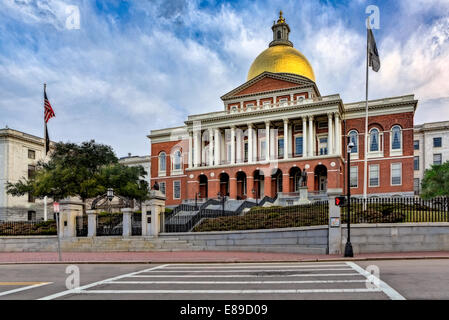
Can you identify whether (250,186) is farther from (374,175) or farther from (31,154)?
(31,154)

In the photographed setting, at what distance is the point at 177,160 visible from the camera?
6588 cm

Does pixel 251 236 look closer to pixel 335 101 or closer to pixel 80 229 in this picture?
pixel 80 229

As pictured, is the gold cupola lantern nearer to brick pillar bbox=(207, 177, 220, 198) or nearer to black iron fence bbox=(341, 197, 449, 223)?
brick pillar bbox=(207, 177, 220, 198)

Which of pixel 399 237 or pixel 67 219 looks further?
pixel 67 219

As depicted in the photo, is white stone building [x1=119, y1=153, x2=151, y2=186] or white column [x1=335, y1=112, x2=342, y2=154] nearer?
white column [x1=335, y1=112, x2=342, y2=154]

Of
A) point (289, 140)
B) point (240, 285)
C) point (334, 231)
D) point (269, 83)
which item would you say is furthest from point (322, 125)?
point (240, 285)

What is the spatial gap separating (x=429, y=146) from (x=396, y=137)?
24.4 meters

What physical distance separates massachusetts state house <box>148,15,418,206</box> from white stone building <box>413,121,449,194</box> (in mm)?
22993

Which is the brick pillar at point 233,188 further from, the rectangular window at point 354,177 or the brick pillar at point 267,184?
the rectangular window at point 354,177

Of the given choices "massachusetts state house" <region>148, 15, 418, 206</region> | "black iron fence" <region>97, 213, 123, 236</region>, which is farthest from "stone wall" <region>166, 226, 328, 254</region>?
"massachusetts state house" <region>148, 15, 418, 206</region>

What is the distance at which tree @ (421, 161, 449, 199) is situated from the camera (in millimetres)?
50741

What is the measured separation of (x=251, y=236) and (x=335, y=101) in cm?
3396
